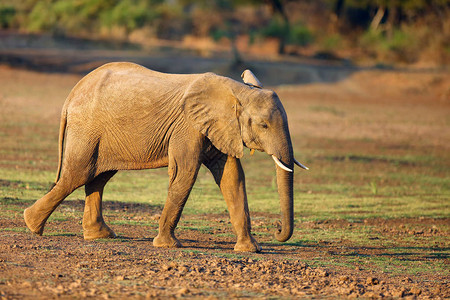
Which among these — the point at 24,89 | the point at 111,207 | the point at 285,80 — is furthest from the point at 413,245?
the point at 285,80

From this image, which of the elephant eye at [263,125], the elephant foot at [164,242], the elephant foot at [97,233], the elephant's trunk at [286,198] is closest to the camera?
the elephant's trunk at [286,198]

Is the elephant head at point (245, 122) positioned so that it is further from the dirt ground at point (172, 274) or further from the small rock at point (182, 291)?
the small rock at point (182, 291)

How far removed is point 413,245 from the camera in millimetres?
10289

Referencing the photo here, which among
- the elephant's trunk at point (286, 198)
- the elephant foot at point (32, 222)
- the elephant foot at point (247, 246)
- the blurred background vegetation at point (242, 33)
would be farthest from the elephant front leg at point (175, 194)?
the blurred background vegetation at point (242, 33)

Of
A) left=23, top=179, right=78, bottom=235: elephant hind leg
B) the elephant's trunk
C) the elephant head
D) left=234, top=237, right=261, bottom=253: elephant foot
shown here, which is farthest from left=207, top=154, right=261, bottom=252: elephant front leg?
left=23, top=179, right=78, bottom=235: elephant hind leg

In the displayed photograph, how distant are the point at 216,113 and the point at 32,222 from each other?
90.8 inches

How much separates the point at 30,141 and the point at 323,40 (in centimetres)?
2905

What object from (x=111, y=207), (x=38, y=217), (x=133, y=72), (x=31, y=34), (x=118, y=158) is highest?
(x=133, y=72)

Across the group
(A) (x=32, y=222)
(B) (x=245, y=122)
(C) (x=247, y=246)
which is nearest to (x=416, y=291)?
(C) (x=247, y=246)

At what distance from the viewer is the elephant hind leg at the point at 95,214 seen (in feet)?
28.7

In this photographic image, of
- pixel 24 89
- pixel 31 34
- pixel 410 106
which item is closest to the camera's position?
pixel 24 89

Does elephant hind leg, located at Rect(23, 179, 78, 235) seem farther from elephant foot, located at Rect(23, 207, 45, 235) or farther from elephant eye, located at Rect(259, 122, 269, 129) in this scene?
elephant eye, located at Rect(259, 122, 269, 129)

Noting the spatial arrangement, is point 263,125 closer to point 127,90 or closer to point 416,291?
point 127,90

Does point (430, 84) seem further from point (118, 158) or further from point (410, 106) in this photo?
point (118, 158)
